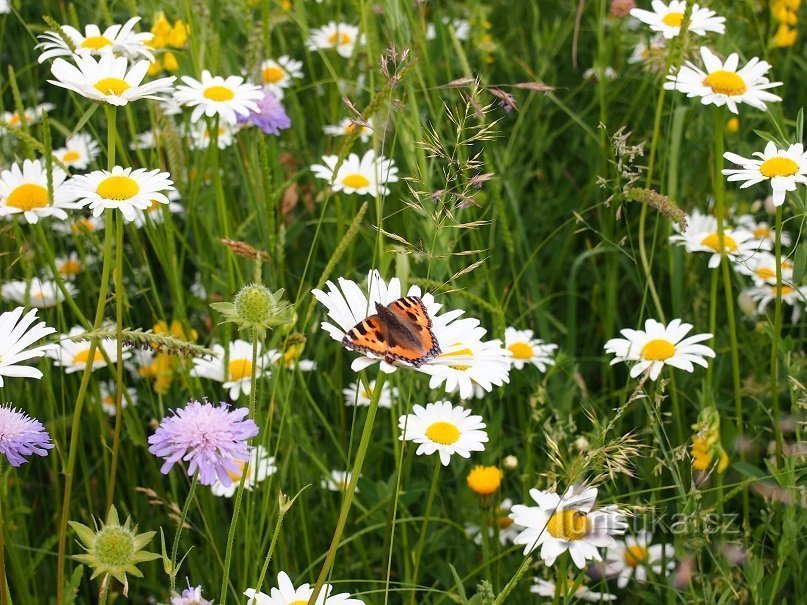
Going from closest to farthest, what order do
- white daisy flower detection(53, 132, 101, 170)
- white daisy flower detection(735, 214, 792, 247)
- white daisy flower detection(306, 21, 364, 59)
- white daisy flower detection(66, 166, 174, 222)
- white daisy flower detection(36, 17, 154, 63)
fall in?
white daisy flower detection(66, 166, 174, 222), white daisy flower detection(36, 17, 154, 63), white daisy flower detection(735, 214, 792, 247), white daisy flower detection(53, 132, 101, 170), white daisy flower detection(306, 21, 364, 59)

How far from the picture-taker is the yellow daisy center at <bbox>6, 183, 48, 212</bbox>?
1914 mm

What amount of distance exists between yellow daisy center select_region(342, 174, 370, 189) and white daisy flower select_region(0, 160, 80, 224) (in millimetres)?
737

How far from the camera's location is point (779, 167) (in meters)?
1.89

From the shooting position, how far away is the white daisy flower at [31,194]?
1.89m

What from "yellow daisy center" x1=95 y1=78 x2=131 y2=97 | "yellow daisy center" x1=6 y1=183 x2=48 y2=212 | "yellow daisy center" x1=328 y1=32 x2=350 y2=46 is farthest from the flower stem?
"yellow daisy center" x1=328 y1=32 x2=350 y2=46

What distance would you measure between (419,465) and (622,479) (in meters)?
0.48

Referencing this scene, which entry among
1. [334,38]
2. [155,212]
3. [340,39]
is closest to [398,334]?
[155,212]

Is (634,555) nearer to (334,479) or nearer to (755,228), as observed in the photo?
(334,479)

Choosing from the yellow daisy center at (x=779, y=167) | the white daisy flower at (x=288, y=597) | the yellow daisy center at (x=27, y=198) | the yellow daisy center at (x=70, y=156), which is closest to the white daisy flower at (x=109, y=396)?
the yellow daisy center at (x=27, y=198)

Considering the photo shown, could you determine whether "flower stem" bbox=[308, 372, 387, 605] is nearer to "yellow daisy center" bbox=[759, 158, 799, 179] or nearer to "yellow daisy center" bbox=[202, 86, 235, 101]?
"yellow daisy center" bbox=[759, 158, 799, 179]

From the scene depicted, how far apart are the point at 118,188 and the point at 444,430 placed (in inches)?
27.2

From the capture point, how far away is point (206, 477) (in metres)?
1.20

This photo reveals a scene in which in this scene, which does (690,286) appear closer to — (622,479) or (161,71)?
(622,479)

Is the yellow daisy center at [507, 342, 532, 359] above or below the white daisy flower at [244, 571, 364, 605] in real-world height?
above
